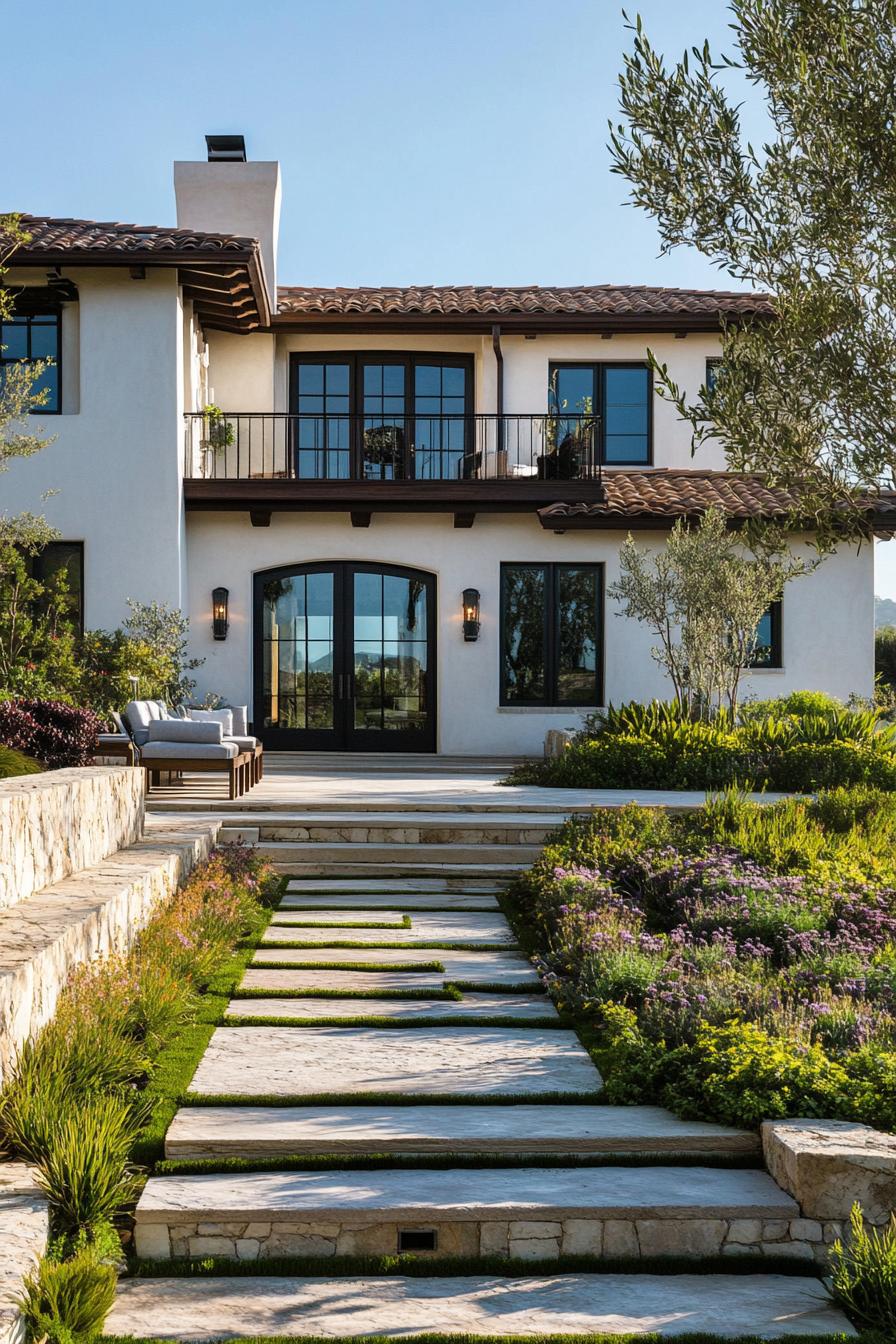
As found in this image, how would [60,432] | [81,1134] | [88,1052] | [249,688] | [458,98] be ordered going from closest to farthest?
[81,1134], [88,1052], [458,98], [60,432], [249,688]

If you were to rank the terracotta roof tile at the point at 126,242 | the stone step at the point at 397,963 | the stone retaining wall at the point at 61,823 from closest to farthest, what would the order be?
the stone retaining wall at the point at 61,823 → the stone step at the point at 397,963 → the terracotta roof tile at the point at 126,242

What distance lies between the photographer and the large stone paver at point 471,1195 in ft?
13.5

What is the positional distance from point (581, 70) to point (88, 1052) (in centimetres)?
866

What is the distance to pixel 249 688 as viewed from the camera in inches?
668

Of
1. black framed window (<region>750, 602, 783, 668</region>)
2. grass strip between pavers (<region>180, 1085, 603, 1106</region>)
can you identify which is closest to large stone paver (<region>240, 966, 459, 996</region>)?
grass strip between pavers (<region>180, 1085, 603, 1106</region>)

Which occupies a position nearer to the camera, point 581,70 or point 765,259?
point 765,259

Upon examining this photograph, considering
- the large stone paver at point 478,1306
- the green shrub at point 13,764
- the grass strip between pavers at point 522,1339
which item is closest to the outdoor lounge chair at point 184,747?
the green shrub at point 13,764

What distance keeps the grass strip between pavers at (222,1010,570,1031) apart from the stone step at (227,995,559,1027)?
0.02 m

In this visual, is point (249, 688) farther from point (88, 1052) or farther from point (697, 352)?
point (88, 1052)

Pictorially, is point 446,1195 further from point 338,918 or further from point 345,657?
point 345,657

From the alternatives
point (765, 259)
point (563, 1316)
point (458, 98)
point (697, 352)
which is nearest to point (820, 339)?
point (765, 259)

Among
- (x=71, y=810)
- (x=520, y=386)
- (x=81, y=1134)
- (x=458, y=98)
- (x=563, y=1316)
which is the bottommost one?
(x=563, y=1316)

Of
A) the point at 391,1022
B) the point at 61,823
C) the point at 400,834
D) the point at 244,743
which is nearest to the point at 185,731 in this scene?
the point at 244,743

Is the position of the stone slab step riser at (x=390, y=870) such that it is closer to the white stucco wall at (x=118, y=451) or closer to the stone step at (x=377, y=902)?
the stone step at (x=377, y=902)
